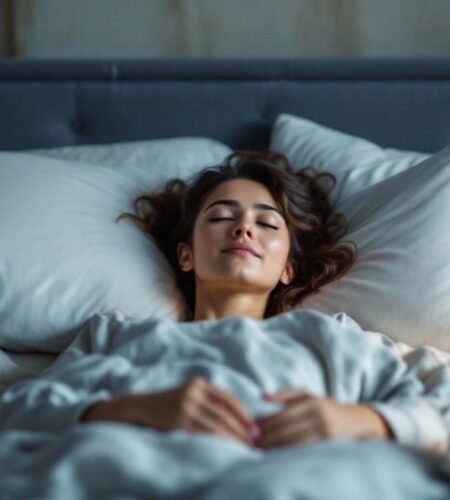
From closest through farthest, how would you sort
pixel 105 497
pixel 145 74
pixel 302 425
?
pixel 105 497 < pixel 302 425 < pixel 145 74

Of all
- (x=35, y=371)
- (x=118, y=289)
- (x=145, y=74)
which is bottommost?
(x=35, y=371)

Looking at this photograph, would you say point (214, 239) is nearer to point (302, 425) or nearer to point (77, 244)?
point (77, 244)

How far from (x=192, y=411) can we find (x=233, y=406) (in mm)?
50

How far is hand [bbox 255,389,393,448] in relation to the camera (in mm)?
1105

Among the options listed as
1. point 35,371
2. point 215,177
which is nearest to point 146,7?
point 215,177

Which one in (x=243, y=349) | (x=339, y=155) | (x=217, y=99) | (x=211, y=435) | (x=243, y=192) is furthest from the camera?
(x=217, y=99)

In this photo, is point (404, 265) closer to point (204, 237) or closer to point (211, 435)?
point (204, 237)

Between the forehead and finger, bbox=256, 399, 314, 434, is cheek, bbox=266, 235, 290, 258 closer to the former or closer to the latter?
the forehead

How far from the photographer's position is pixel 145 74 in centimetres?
211

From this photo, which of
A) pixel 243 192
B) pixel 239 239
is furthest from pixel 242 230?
pixel 243 192

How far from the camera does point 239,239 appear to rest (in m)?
1.52

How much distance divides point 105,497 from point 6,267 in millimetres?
737

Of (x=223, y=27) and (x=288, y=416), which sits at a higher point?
(x=223, y=27)

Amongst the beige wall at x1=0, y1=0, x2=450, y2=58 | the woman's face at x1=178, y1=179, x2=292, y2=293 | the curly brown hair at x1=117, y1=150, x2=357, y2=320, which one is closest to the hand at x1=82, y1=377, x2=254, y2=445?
the woman's face at x1=178, y1=179, x2=292, y2=293
